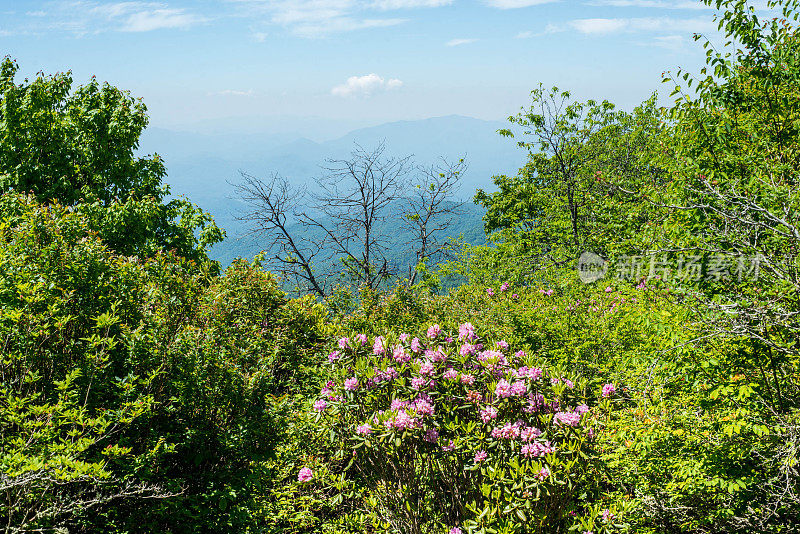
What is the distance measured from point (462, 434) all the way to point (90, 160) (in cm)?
1263

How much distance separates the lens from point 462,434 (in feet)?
12.4

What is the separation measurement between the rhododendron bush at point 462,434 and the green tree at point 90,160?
27.7ft

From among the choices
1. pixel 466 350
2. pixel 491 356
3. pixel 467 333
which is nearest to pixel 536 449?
pixel 491 356

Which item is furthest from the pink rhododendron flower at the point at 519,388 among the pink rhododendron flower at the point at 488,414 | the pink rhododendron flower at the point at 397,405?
the pink rhododendron flower at the point at 397,405

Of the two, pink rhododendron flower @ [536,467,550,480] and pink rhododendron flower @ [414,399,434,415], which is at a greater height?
pink rhododendron flower @ [414,399,434,415]

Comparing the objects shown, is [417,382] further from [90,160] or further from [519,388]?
[90,160]

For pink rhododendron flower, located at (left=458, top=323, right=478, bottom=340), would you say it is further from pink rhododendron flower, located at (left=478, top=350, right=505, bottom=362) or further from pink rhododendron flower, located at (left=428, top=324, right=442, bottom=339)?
pink rhododendron flower, located at (left=478, top=350, right=505, bottom=362)

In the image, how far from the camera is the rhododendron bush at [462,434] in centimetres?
341

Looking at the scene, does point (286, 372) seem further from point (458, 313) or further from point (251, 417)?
point (458, 313)

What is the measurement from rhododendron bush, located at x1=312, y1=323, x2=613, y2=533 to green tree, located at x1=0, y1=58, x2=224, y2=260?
332 inches

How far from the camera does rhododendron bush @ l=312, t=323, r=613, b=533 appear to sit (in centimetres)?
341

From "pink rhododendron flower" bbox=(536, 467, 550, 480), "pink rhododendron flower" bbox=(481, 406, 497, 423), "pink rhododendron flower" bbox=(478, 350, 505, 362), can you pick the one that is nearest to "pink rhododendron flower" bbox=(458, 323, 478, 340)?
"pink rhododendron flower" bbox=(478, 350, 505, 362)

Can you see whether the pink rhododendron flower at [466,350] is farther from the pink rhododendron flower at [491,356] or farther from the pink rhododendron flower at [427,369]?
the pink rhododendron flower at [427,369]

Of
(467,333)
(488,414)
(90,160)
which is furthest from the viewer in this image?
(90,160)
